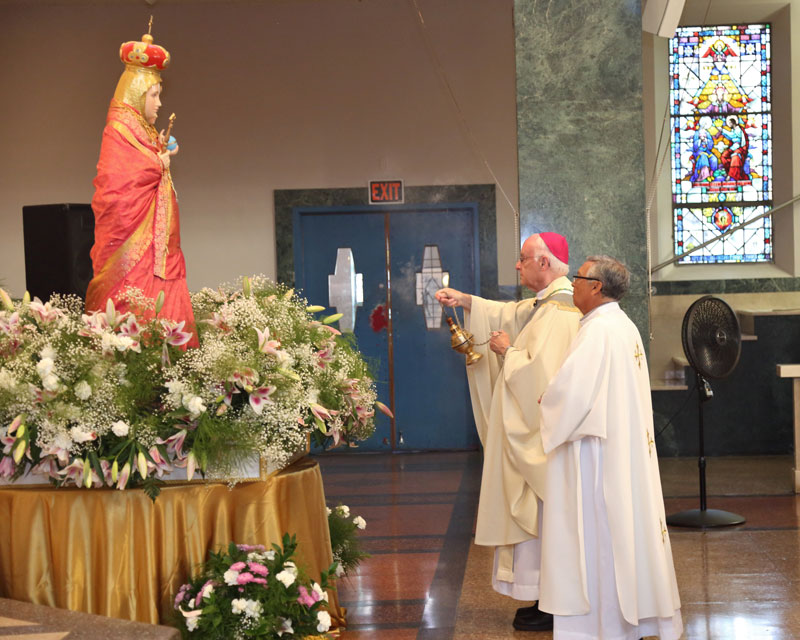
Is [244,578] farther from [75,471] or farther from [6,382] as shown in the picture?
[6,382]

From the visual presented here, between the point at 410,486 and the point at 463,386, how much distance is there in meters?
2.03

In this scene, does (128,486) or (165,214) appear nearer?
→ (128,486)

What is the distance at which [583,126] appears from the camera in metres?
6.02

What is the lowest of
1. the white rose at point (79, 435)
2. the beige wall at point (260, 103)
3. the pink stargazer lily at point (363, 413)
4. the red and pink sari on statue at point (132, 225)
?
the pink stargazer lily at point (363, 413)

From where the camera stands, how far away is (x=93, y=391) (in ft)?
12.4

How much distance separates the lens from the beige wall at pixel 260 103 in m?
9.99

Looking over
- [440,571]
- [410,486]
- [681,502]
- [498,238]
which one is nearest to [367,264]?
[498,238]

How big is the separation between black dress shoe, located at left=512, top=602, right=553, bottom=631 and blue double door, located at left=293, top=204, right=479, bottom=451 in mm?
5642

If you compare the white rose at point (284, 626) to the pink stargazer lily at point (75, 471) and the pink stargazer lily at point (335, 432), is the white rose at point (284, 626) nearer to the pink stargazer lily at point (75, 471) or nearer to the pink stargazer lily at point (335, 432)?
the pink stargazer lily at point (335, 432)

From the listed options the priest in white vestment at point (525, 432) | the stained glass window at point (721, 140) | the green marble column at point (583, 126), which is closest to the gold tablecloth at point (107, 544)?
the priest in white vestment at point (525, 432)

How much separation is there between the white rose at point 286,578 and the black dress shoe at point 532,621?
4.03 feet

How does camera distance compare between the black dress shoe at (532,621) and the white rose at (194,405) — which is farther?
the black dress shoe at (532,621)

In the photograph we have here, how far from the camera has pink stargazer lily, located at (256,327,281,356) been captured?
392cm

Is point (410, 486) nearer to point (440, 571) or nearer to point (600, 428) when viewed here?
point (440, 571)
